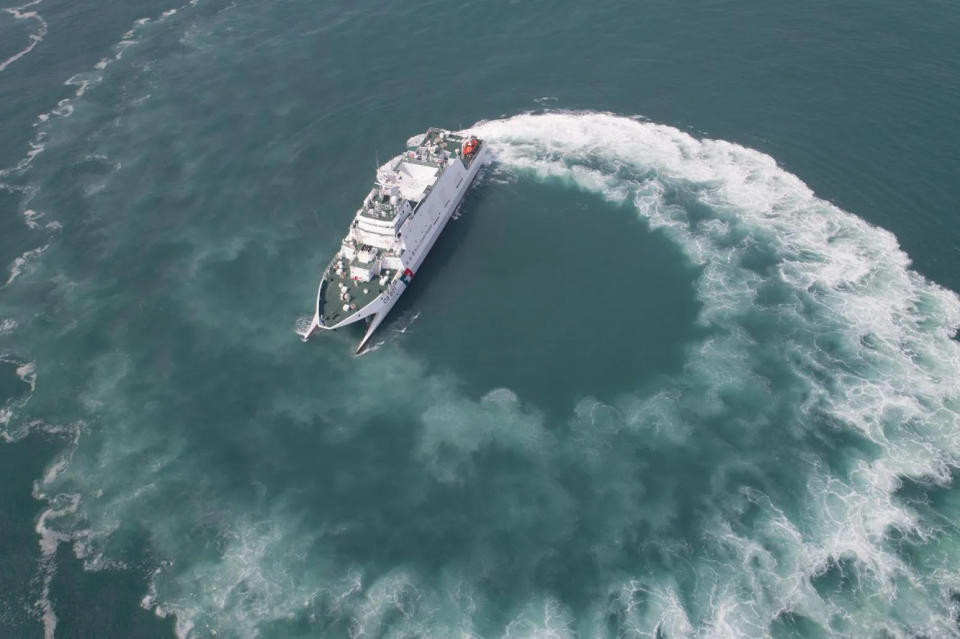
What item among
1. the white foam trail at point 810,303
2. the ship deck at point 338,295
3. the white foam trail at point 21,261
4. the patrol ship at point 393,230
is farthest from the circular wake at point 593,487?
the white foam trail at point 21,261

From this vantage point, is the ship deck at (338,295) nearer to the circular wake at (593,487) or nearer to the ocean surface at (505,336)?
the ocean surface at (505,336)

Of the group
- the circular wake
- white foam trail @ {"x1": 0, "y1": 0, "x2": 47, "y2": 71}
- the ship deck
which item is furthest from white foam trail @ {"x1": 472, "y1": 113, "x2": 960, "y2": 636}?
white foam trail @ {"x1": 0, "y1": 0, "x2": 47, "y2": 71}

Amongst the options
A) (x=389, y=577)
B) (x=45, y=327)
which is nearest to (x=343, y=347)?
(x=389, y=577)

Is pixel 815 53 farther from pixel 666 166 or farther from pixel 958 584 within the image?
pixel 958 584

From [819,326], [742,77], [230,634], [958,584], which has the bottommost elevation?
[230,634]

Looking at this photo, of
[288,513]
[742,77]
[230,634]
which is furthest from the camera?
[742,77]

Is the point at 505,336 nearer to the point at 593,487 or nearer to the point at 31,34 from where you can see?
the point at 593,487

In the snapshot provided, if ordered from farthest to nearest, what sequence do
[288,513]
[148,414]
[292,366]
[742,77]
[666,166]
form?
[742,77] < [666,166] < [292,366] < [148,414] < [288,513]
